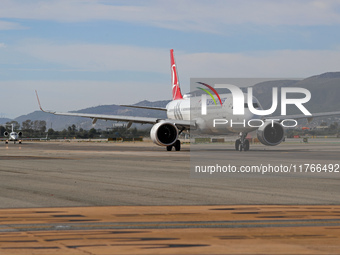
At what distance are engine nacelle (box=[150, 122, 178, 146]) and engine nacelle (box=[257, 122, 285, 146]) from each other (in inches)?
248

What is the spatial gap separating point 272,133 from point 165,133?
798 centimetres

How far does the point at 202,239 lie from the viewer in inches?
316

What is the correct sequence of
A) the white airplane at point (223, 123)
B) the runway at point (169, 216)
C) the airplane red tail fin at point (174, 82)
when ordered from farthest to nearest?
the airplane red tail fin at point (174, 82), the white airplane at point (223, 123), the runway at point (169, 216)

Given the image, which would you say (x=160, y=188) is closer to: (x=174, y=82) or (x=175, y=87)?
(x=175, y=87)

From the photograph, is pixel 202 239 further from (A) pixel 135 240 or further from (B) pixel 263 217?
(B) pixel 263 217

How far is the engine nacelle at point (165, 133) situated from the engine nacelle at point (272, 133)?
20.6 ft

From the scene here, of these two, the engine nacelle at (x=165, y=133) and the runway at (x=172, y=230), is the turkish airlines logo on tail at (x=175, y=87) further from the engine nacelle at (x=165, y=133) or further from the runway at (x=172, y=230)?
the runway at (x=172, y=230)

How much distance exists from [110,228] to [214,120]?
36.1 metres

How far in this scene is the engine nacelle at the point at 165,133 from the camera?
4297cm

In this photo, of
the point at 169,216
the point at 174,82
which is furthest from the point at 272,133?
the point at 169,216

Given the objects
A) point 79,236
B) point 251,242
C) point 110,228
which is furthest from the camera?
point 110,228

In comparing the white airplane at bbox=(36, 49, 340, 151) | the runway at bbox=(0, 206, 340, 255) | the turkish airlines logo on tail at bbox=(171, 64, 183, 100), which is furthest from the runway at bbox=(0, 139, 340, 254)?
the turkish airlines logo on tail at bbox=(171, 64, 183, 100)

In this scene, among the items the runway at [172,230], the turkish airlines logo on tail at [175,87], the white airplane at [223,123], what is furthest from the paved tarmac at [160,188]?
the turkish airlines logo on tail at [175,87]

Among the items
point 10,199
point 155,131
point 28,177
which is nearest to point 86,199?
point 10,199
